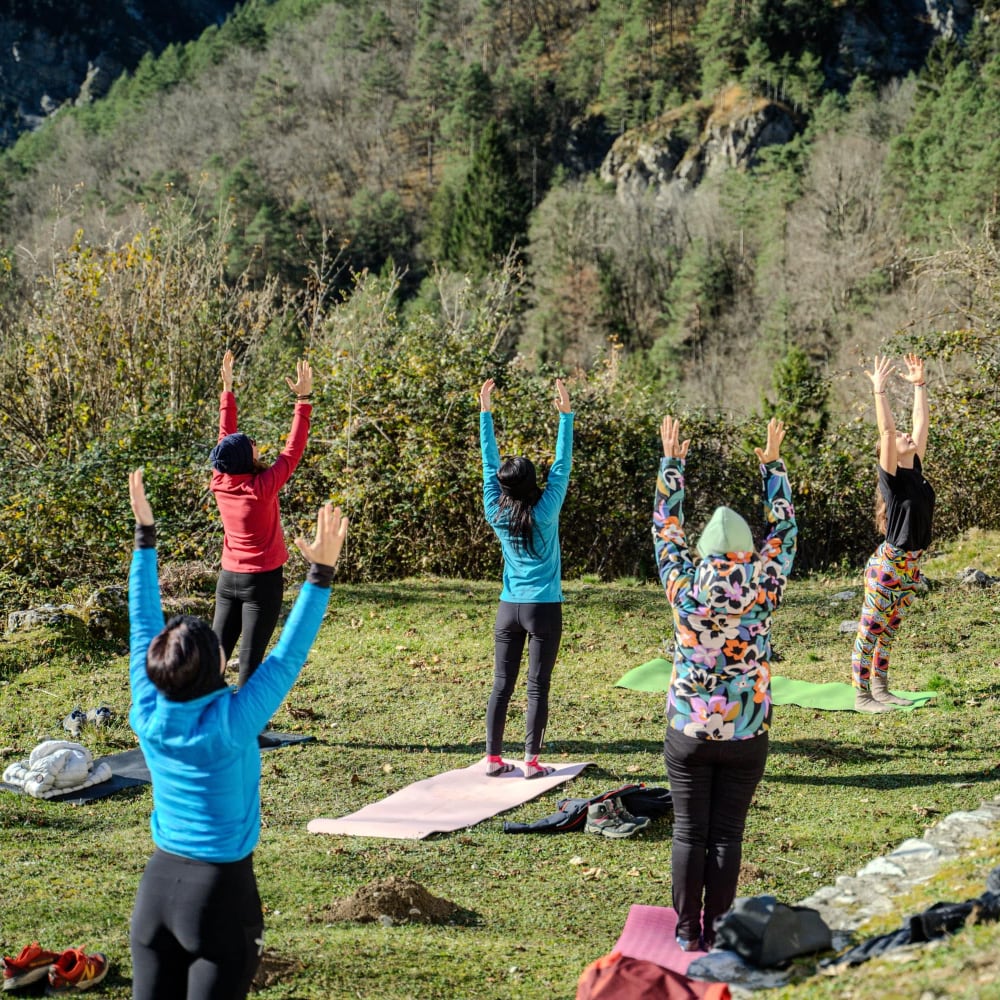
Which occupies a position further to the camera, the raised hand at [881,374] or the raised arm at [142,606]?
the raised hand at [881,374]

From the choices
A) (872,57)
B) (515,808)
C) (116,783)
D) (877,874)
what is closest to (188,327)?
(116,783)

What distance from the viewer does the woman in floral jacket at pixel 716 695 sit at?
13.1 feet

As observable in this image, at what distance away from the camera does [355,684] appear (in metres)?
9.34

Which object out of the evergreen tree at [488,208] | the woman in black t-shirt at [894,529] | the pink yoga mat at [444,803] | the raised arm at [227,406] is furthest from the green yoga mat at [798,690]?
the evergreen tree at [488,208]

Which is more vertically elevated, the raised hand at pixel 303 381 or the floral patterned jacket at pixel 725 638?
the raised hand at pixel 303 381

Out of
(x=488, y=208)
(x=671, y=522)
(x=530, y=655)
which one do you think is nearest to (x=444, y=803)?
(x=530, y=655)

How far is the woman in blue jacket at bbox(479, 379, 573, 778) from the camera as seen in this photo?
20.8ft

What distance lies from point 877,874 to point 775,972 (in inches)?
47.3

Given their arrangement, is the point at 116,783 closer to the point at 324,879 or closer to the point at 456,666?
the point at 324,879

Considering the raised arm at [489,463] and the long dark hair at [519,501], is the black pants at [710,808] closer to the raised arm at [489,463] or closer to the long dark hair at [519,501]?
the long dark hair at [519,501]

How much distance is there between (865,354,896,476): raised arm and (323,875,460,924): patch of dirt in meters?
3.81

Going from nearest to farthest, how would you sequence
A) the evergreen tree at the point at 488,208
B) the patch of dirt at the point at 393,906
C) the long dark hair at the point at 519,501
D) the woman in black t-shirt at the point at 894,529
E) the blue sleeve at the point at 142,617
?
1. the blue sleeve at the point at 142,617
2. the patch of dirt at the point at 393,906
3. the long dark hair at the point at 519,501
4. the woman in black t-shirt at the point at 894,529
5. the evergreen tree at the point at 488,208

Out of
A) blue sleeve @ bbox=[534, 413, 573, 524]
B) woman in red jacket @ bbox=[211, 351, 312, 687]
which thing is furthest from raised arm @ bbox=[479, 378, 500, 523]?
woman in red jacket @ bbox=[211, 351, 312, 687]

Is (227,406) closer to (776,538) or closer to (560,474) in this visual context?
(560,474)
